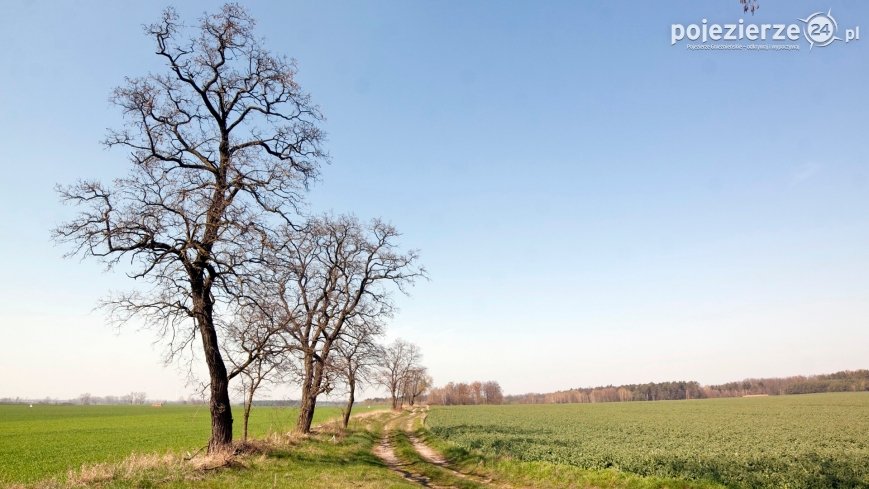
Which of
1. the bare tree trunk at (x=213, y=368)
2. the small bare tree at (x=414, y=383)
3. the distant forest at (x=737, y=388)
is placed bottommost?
the distant forest at (x=737, y=388)

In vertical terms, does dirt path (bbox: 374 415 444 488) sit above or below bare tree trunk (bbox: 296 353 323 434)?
below

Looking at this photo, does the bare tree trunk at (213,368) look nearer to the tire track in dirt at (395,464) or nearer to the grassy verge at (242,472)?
the grassy verge at (242,472)

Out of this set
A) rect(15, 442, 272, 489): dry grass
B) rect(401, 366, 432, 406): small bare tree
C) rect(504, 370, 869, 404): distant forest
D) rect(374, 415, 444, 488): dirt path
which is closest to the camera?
rect(15, 442, 272, 489): dry grass

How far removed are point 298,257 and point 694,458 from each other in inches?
907

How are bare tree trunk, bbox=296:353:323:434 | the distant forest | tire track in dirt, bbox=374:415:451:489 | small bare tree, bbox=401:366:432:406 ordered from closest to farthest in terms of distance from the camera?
tire track in dirt, bbox=374:415:451:489 < bare tree trunk, bbox=296:353:323:434 < small bare tree, bbox=401:366:432:406 < the distant forest

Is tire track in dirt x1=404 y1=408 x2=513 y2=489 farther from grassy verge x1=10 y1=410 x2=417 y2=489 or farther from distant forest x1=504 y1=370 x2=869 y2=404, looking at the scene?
distant forest x1=504 y1=370 x2=869 y2=404

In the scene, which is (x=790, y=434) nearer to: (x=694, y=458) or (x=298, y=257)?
(x=694, y=458)

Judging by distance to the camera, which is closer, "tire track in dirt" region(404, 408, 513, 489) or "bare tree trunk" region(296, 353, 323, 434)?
"tire track in dirt" region(404, 408, 513, 489)

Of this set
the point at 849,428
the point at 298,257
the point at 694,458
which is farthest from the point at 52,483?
the point at 849,428

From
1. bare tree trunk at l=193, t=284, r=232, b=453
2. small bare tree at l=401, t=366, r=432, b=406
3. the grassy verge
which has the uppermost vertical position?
bare tree trunk at l=193, t=284, r=232, b=453

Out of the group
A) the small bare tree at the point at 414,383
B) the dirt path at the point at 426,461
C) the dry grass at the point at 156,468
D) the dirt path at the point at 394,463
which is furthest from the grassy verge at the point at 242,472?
the small bare tree at the point at 414,383

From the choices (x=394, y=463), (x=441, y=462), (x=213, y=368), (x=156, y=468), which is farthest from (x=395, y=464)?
(x=156, y=468)

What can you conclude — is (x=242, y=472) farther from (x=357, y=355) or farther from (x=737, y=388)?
(x=737, y=388)

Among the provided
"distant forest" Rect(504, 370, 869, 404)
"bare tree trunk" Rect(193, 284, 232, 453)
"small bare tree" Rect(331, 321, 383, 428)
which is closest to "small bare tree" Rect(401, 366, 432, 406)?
"small bare tree" Rect(331, 321, 383, 428)
